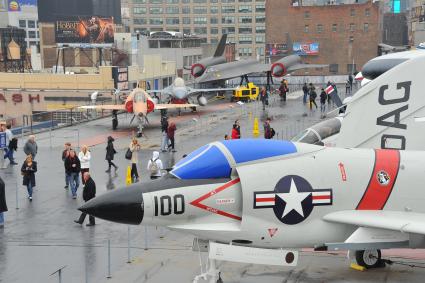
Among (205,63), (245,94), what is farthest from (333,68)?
(245,94)

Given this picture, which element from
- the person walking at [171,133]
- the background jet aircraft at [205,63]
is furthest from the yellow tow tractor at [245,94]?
the person walking at [171,133]

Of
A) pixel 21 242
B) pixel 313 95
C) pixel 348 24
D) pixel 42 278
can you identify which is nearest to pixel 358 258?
pixel 42 278

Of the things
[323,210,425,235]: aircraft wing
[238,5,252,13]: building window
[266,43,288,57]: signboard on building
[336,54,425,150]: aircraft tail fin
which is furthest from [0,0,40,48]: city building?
[323,210,425,235]: aircraft wing

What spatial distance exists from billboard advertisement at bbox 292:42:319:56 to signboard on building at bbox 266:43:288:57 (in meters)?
1.78

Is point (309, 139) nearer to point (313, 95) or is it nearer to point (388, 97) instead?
point (388, 97)

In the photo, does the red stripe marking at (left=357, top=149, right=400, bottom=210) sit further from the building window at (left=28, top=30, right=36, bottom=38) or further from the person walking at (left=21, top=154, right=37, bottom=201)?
the building window at (left=28, top=30, right=36, bottom=38)

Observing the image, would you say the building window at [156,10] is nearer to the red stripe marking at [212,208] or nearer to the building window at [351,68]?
the building window at [351,68]

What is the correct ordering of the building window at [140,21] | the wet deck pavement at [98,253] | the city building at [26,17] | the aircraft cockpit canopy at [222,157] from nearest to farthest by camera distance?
the aircraft cockpit canopy at [222,157], the wet deck pavement at [98,253], the city building at [26,17], the building window at [140,21]

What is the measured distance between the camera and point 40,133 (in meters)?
36.2

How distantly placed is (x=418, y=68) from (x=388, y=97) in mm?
834

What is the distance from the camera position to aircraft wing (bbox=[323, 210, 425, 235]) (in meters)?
10.5

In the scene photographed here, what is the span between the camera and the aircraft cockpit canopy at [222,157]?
428 inches

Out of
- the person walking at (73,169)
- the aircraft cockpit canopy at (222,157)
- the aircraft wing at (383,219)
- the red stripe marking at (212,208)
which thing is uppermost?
the aircraft cockpit canopy at (222,157)

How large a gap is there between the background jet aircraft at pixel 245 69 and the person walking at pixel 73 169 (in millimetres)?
37192
